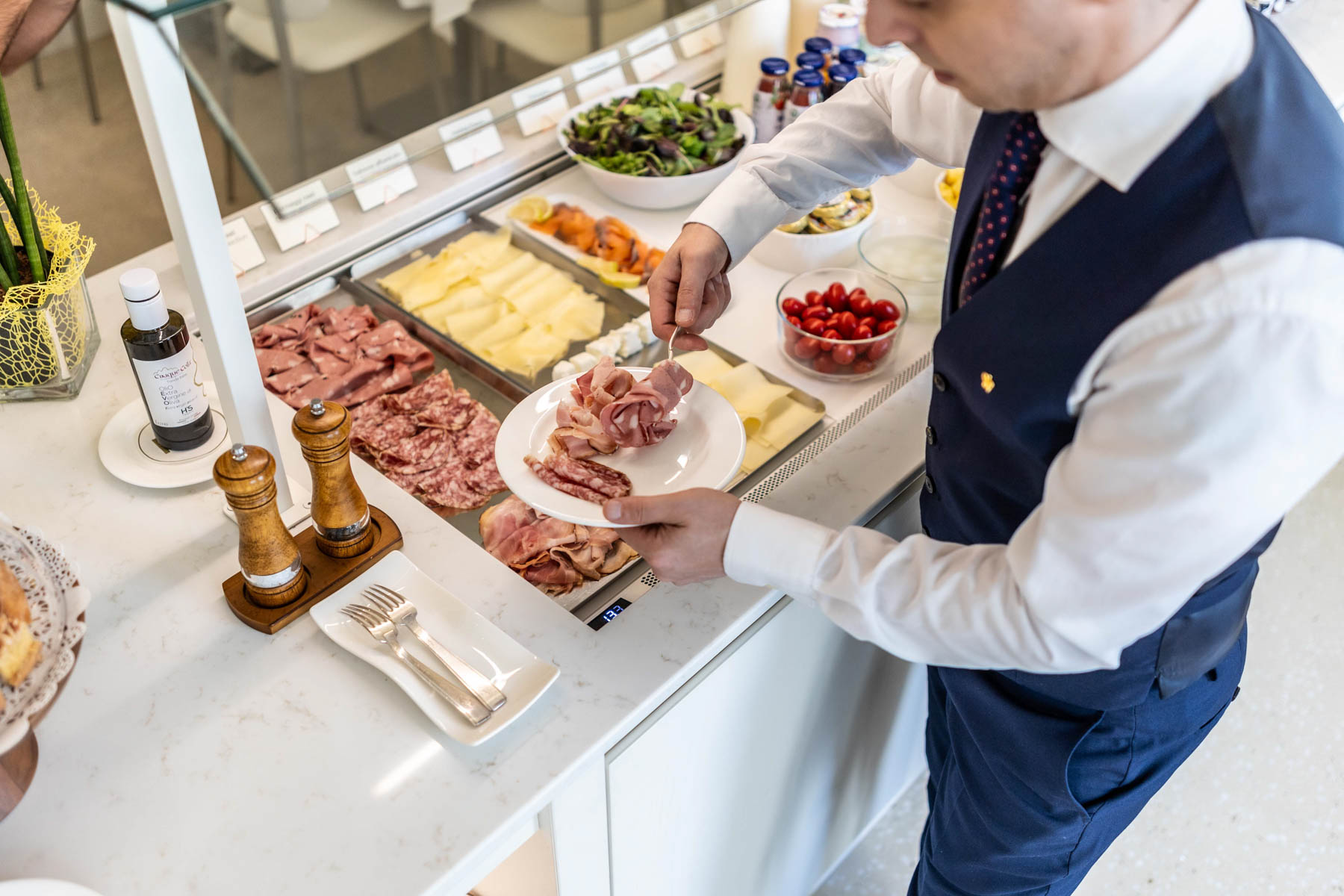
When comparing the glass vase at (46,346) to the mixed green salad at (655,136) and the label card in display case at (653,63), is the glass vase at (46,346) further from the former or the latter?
the label card in display case at (653,63)

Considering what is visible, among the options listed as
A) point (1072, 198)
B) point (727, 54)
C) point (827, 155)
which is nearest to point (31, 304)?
point (827, 155)

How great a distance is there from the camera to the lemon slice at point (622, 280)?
1.68m

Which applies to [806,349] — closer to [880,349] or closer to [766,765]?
[880,349]

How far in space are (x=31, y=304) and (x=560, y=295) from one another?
0.73 metres

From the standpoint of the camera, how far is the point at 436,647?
1.06 metres

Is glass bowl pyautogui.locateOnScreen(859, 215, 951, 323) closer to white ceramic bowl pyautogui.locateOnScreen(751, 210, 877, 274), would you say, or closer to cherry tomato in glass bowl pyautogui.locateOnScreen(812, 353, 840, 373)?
white ceramic bowl pyautogui.locateOnScreen(751, 210, 877, 274)

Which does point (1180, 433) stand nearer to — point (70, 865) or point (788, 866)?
point (70, 865)

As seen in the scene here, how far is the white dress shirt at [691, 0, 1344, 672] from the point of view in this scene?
2.49ft

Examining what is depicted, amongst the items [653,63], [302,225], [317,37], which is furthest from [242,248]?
[653,63]

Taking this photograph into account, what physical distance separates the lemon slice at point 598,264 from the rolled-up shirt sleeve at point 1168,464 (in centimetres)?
94

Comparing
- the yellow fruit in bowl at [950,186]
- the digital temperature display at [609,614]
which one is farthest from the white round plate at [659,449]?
the yellow fruit in bowl at [950,186]

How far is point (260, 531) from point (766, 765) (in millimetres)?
739

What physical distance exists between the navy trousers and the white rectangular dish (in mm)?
544

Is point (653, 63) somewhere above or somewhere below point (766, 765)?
above
